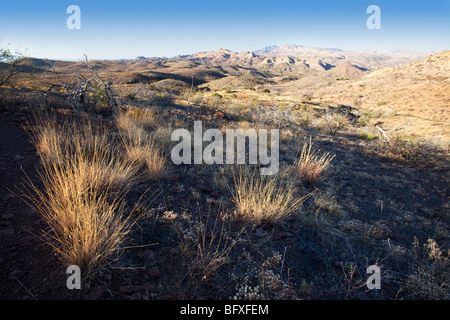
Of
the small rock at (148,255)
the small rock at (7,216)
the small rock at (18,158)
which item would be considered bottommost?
the small rock at (148,255)

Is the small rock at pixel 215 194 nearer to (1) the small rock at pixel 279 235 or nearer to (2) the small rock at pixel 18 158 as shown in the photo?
(1) the small rock at pixel 279 235

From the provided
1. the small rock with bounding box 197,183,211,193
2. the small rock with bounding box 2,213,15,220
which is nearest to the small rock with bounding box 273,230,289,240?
the small rock with bounding box 197,183,211,193

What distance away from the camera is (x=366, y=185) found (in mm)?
4754

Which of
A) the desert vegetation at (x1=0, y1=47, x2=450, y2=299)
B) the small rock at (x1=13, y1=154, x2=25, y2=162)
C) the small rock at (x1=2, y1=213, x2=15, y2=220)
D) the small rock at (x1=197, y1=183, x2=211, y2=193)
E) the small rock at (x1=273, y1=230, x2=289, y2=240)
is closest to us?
the desert vegetation at (x1=0, y1=47, x2=450, y2=299)

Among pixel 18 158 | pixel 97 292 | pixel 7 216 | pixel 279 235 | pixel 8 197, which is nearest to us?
pixel 97 292

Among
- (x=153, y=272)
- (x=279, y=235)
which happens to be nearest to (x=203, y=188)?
(x=279, y=235)

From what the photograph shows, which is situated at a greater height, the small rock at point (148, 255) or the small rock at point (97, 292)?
the small rock at point (148, 255)

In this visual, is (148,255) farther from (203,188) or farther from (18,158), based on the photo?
(18,158)

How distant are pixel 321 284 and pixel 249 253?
73 cm

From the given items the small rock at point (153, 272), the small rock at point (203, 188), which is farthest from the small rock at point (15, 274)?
the small rock at point (203, 188)

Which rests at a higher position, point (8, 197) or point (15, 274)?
point (8, 197)

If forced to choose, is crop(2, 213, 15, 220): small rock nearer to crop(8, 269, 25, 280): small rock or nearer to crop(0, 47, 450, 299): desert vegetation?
crop(0, 47, 450, 299): desert vegetation
